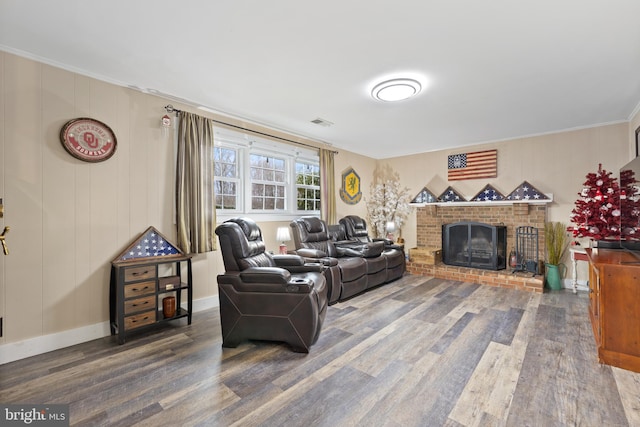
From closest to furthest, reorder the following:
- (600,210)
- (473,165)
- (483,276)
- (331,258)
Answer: (600,210) < (331,258) < (483,276) < (473,165)

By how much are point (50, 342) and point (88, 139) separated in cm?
188

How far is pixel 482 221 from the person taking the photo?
5.34 metres

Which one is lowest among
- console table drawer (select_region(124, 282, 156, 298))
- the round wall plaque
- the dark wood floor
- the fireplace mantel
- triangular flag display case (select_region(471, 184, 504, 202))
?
the dark wood floor

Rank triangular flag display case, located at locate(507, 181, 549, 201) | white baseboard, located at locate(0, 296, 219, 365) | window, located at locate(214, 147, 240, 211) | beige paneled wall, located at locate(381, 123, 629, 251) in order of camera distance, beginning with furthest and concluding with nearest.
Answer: triangular flag display case, located at locate(507, 181, 549, 201), beige paneled wall, located at locate(381, 123, 629, 251), window, located at locate(214, 147, 240, 211), white baseboard, located at locate(0, 296, 219, 365)

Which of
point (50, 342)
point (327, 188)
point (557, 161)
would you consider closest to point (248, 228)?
point (50, 342)

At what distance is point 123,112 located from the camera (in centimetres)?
300

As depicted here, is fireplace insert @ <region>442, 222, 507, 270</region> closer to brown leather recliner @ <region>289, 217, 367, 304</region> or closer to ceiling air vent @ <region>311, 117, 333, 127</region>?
brown leather recliner @ <region>289, 217, 367, 304</region>

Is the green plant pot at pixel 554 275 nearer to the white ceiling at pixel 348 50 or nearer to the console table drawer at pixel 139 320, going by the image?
the white ceiling at pixel 348 50

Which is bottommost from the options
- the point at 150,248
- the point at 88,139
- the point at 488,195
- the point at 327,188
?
the point at 150,248

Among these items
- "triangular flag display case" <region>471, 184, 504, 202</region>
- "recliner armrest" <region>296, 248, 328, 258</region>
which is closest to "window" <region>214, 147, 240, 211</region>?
"recliner armrest" <region>296, 248, 328, 258</region>

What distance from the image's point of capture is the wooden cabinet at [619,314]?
2.19 m

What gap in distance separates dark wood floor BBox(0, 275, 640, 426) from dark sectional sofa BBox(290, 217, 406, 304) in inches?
31.1

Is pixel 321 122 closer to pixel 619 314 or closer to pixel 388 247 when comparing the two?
pixel 388 247

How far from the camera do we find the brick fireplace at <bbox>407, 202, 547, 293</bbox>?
4613 millimetres
